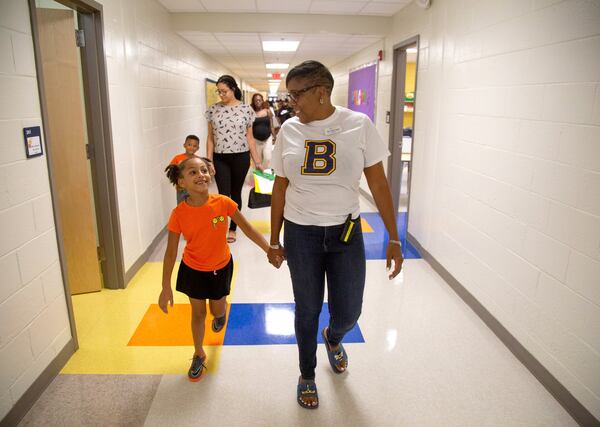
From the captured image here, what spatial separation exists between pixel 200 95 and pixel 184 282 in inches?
227

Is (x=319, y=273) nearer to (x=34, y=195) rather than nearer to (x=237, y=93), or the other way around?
(x=34, y=195)

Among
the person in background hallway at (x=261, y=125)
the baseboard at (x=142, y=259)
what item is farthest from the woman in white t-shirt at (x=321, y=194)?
the person in background hallway at (x=261, y=125)

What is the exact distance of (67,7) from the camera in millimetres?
2803

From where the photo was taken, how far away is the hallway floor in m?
2.01

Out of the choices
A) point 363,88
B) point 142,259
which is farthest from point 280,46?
point 142,259

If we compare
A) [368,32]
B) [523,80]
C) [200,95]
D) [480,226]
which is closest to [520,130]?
[523,80]

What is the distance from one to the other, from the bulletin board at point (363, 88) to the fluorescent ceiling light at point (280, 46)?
1.12 m

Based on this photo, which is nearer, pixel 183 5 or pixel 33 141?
pixel 33 141

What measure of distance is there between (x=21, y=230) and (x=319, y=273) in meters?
1.37

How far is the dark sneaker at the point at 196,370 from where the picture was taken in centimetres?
223

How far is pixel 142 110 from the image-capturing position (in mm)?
3947

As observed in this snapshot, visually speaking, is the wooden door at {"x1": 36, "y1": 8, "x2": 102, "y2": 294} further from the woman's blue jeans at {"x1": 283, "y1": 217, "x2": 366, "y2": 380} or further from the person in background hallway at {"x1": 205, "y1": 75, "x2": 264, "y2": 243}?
the woman's blue jeans at {"x1": 283, "y1": 217, "x2": 366, "y2": 380}

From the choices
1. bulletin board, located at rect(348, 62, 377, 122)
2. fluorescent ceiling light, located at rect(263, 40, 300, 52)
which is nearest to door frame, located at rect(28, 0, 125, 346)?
bulletin board, located at rect(348, 62, 377, 122)

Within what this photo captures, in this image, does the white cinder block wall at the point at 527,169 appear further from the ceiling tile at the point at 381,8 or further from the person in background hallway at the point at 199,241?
the person in background hallway at the point at 199,241
